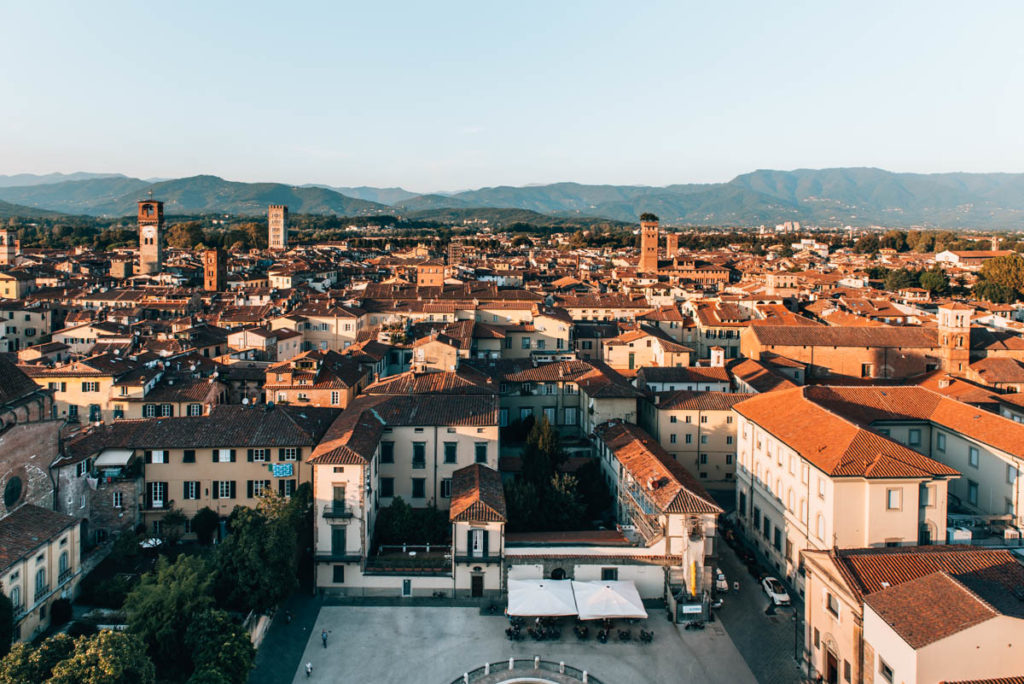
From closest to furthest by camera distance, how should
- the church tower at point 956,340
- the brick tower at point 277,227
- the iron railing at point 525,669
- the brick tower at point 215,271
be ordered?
1. the iron railing at point 525,669
2. the church tower at point 956,340
3. the brick tower at point 215,271
4. the brick tower at point 277,227

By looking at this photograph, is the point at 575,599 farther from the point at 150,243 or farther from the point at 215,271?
the point at 150,243

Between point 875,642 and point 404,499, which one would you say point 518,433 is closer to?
point 404,499

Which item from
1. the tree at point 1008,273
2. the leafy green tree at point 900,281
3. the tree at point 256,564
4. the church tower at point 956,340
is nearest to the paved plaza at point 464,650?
the tree at point 256,564

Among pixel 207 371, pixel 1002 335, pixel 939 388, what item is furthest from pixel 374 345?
pixel 1002 335

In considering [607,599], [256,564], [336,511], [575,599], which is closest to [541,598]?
[575,599]

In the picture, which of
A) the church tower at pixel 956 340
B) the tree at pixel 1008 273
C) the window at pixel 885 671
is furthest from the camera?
the tree at pixel 1008 273

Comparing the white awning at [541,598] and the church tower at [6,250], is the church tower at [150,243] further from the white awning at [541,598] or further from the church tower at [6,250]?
the white awning at [541,598]
